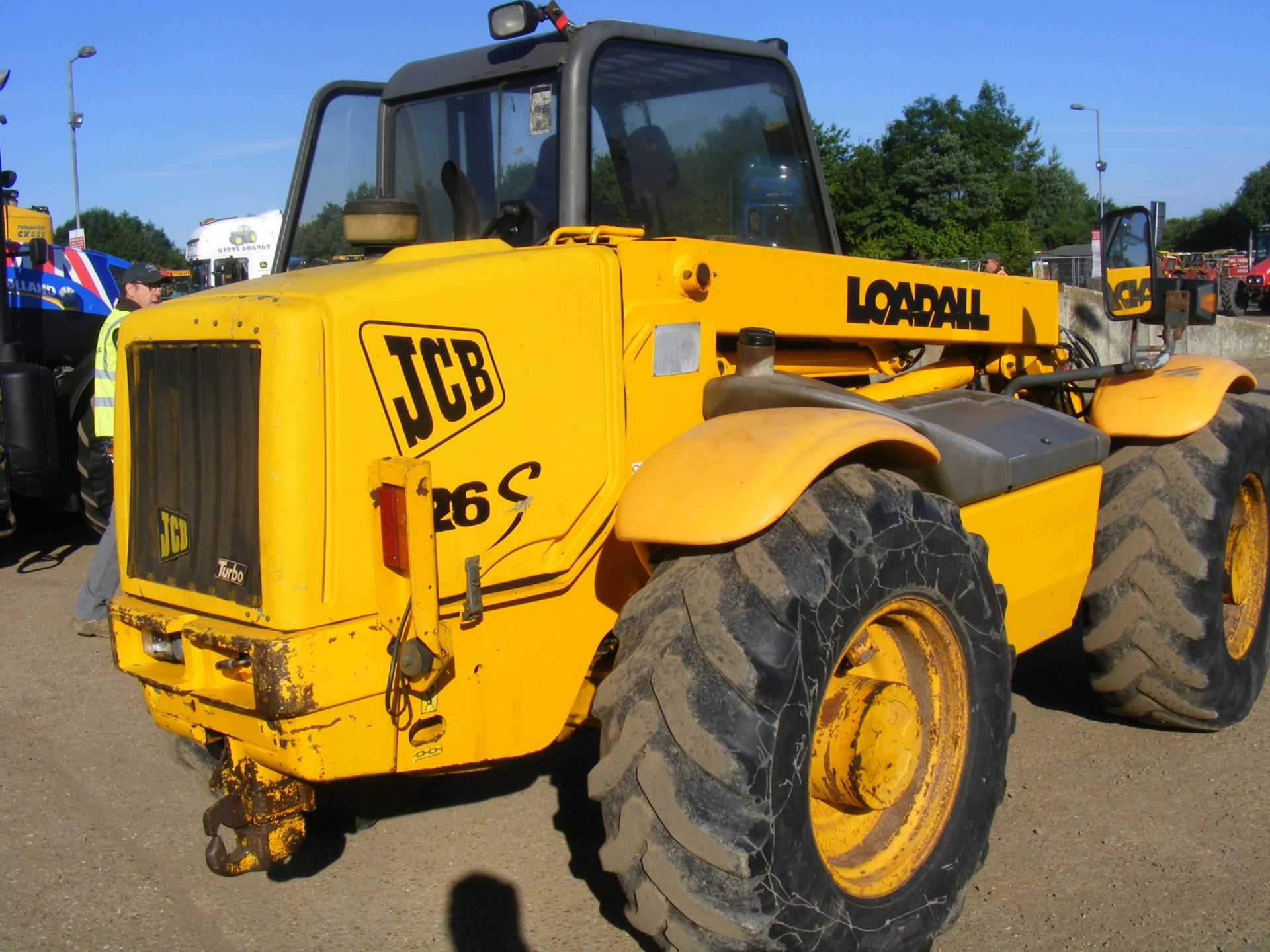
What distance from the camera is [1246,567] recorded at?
4.86 m

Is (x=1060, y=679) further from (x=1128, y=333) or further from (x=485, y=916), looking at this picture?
(x=1128, y=333)

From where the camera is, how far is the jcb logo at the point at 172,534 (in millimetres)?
2893

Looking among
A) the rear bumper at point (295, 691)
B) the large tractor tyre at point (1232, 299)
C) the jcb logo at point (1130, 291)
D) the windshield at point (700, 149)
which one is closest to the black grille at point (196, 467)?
the rear bumper at point (295, 691)

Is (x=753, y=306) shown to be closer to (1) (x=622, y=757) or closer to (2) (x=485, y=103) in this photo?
(2) (x=485, y=103)

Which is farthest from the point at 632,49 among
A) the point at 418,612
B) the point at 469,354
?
the point at 418,612

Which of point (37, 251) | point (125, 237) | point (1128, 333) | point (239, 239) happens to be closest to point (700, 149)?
point (37, 251)

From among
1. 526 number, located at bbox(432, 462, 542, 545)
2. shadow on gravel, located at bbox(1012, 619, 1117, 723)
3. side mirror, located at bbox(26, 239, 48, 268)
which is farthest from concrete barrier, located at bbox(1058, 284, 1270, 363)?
526 number, located at bbox(432, 462, 542, 545)

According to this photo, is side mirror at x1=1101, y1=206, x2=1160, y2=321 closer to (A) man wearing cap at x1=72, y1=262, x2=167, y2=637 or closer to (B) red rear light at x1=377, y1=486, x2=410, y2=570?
(B) red rear light at x1=377, y1=486, x2=410, y2=570

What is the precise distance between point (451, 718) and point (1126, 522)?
2651mm

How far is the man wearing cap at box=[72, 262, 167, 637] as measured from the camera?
6113 mm

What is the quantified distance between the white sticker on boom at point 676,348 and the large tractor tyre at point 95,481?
17.5ft

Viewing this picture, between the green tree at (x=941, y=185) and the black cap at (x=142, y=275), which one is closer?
the black cap at (x=142, y=275)

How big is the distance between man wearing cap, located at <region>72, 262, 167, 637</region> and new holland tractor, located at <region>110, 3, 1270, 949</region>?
300 centimetres

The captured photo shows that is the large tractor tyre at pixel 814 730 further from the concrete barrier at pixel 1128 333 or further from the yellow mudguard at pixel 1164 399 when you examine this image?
the concrete barrier at pixel 1128 333
